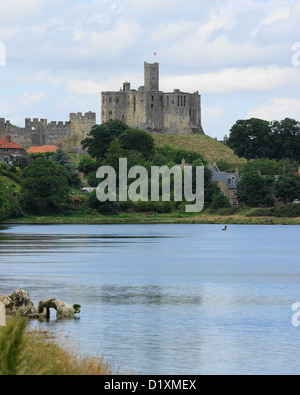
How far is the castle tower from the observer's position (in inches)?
6137

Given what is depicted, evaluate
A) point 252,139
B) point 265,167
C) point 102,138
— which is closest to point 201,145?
point 252,139

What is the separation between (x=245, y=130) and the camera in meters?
146

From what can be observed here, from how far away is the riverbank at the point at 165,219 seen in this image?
97250 millimetres

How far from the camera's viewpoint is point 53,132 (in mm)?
147250

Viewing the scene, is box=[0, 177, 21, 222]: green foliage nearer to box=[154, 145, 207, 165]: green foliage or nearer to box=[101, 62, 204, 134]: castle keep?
box=[154, 145, 207, 165]: green foliage

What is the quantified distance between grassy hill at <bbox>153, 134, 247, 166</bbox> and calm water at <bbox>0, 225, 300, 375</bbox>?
8404 centimetres

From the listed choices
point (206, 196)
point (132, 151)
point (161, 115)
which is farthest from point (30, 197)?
point (161, 115)

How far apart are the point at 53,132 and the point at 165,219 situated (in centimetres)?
5198

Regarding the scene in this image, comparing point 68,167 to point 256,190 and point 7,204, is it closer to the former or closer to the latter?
point 256,190

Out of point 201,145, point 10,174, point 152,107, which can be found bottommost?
point 10,174

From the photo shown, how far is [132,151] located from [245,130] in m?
28.5

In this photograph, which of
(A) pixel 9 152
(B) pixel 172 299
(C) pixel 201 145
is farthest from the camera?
(C) pixel 201 145

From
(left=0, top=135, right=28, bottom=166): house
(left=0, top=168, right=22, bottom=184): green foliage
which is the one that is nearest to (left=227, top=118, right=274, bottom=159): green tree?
(left=0, top=135, right=28, bottom=166): house
